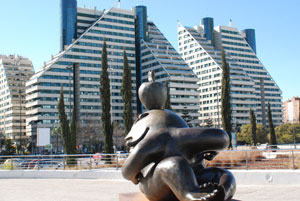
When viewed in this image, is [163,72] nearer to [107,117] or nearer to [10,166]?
[107,117]

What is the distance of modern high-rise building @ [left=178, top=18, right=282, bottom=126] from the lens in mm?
104562

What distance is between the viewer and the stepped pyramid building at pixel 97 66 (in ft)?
272

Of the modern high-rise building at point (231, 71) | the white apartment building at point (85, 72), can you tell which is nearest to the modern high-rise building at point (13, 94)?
the white apartment building at point (85, 72)

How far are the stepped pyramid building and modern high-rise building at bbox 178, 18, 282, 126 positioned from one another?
1236cm

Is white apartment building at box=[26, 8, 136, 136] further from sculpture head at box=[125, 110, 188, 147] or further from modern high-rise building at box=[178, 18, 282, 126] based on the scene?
sculpture head at box=[125, 110, 188, 147]

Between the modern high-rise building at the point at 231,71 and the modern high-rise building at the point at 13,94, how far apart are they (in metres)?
51.7

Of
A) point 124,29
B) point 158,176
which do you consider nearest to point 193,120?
point 124,29

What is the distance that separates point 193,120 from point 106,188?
82.9 m

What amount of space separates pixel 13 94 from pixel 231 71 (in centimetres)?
6472

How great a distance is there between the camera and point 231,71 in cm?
10619

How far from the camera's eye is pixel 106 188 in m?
12.1

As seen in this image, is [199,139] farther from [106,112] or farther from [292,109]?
[292,109]

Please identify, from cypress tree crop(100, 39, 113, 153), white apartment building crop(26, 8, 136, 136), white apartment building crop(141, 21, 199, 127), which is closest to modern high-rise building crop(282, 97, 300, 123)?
white apartment building crop(141, 21, 199, 127)

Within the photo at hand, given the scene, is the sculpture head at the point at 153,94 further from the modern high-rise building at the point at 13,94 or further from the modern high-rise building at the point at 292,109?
the modern high-rise building at the point at 292,109
